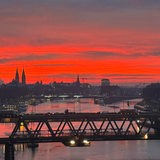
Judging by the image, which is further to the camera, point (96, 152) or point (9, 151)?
point (96, 152)

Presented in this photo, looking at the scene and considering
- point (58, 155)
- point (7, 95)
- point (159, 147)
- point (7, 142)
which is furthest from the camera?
point (7, 95)

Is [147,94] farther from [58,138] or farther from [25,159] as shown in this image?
[58,138]

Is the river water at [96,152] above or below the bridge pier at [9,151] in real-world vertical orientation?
below

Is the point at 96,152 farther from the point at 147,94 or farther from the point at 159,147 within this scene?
the point at 147,94

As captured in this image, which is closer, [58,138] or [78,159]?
[58,138]

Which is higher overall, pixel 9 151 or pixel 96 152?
pixel 9 151

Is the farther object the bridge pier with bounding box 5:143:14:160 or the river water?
the river water

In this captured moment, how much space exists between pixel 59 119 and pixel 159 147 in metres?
24.5

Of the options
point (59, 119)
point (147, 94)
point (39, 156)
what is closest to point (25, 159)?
point (39, 156)

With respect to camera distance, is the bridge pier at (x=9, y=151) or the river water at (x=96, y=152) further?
the river water at (x=96, y=152)

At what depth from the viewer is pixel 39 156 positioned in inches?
2046

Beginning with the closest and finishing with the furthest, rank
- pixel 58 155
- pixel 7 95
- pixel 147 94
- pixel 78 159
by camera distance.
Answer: pixel 78 159, pixel 58 155, pixel 147 94, pixel 7 95

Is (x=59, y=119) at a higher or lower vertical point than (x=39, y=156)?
higher

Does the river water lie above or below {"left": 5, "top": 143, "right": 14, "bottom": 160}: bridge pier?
below
